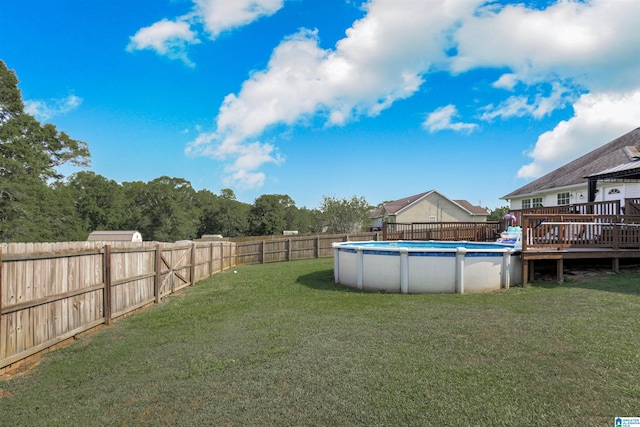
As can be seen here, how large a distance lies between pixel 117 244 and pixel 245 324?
318 centimetres

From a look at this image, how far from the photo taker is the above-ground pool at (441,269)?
788cm

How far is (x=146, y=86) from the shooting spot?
50.7 ft

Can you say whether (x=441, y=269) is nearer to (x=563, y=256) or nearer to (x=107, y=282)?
(x=563, y=256)

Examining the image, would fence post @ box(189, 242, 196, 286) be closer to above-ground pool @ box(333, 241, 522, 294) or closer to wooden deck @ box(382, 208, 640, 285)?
above-ground pool @ box(333, 241, 522, 294)

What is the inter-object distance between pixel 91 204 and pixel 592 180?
186ft

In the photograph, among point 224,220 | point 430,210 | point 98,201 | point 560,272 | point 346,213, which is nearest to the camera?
point 560,272

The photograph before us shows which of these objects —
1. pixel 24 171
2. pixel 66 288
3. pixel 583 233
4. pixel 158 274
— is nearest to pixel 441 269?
pixel 583 233

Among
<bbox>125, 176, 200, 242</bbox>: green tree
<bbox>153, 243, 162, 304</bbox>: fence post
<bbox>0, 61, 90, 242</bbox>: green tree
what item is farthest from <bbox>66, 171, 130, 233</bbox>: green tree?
<bbox>153, 243, 162, 304</bbox>: fence post

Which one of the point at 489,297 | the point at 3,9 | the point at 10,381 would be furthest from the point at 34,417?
the point at 3,9

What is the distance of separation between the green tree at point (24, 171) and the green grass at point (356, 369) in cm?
1990

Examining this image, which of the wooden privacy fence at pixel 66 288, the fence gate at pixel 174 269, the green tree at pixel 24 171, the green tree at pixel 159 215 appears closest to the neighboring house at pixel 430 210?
the fence gate at pixel 174 269

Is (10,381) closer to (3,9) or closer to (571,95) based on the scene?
(3,9)

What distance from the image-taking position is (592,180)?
12344mm

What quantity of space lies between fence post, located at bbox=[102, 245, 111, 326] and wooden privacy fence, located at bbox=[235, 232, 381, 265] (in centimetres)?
1386
